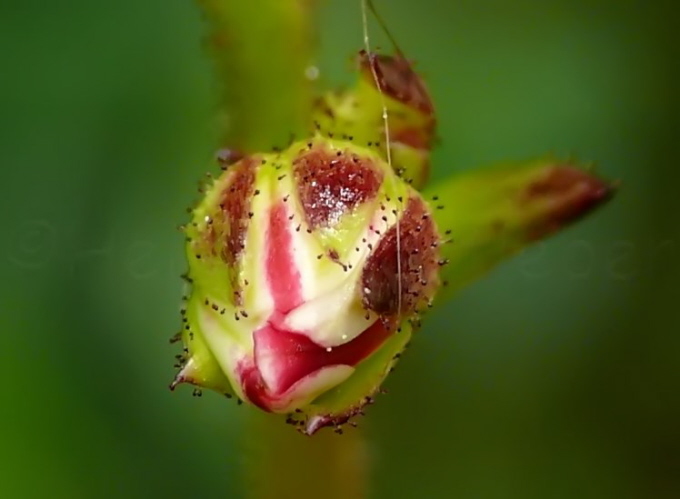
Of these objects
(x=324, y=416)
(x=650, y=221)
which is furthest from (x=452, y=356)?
(x=324, y=416)

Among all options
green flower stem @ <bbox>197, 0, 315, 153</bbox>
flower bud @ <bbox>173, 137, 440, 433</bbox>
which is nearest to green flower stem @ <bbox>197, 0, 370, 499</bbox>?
green flower stem @ <bbox>197, 0, 315, 153</bbox>

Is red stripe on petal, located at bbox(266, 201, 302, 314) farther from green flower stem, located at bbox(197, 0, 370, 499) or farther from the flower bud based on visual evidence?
green flower stem, located at bbox(197, 0, 370, 499)

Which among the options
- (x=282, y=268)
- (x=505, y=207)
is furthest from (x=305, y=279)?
(x=505, y=207)

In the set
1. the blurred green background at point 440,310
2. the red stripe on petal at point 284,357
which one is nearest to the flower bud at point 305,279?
the red stripe on petal at point 284,357

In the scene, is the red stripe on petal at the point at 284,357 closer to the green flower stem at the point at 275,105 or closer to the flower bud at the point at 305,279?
the flower bud at the point at 305,279

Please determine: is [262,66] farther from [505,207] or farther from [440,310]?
[440,310]

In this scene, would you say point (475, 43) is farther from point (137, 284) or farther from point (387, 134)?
point (387, 134)

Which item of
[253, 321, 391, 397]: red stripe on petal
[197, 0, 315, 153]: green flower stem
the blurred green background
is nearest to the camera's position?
[253, 321, 391, 397]: red stripe on petal
